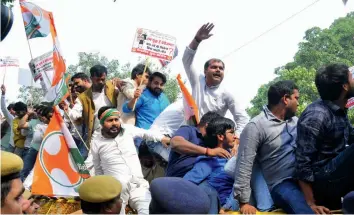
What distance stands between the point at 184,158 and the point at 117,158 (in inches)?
29.5

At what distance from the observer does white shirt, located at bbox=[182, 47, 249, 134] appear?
7.34 meters

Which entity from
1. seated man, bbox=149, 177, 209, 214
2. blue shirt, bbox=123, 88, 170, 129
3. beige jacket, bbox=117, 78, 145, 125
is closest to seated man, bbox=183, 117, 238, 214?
blue shirt, bbox=123, 88, 170, 129

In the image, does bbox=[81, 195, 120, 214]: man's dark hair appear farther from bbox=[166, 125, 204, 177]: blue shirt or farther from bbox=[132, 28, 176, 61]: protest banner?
bbox=[132, 28, 176, 61]: protest banner

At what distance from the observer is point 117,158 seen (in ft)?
22.1

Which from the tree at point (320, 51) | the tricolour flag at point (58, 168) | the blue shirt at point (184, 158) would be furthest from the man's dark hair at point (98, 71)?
the tree at point (320, 51)

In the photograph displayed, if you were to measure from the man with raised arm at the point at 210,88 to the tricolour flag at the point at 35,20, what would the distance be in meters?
2.60

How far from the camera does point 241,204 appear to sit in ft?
16.9

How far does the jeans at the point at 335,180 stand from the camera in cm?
467

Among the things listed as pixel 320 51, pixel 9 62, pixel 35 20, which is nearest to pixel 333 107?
pixel 35 20

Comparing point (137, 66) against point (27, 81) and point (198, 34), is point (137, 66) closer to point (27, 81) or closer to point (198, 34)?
point (198, 34)

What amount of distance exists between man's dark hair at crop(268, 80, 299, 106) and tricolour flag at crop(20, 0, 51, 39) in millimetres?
4516

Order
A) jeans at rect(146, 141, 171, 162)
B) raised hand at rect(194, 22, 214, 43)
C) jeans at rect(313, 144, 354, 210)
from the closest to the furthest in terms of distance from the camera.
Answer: jeans at rect(313, 144, 354, 210) → raised hand at rect(194, 22, 214, 43) → jeans at rect(146, 141, 171, 162)

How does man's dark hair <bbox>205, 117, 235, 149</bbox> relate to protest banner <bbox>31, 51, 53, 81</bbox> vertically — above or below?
below

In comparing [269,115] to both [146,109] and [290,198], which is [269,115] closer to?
[290,198]
